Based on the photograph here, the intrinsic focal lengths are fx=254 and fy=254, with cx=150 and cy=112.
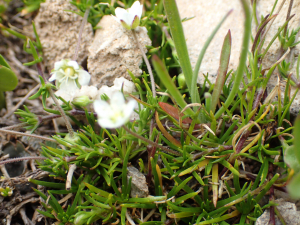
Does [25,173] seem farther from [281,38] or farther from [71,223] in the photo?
[281,38]

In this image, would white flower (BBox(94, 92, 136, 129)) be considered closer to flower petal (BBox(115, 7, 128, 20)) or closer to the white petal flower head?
the white petal flower head

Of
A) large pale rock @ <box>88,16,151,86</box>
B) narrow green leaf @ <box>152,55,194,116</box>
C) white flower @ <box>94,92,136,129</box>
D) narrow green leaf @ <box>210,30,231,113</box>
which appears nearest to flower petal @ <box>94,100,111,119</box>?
white flower @ <box>94,92,136,129</box>

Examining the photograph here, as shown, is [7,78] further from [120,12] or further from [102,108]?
[102,108]

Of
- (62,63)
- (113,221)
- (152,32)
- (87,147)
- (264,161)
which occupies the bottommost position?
(113,221)

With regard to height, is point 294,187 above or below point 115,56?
below

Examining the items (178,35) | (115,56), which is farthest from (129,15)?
(178,35)

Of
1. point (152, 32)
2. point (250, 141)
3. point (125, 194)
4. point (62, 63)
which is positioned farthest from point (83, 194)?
point (152, 32)
